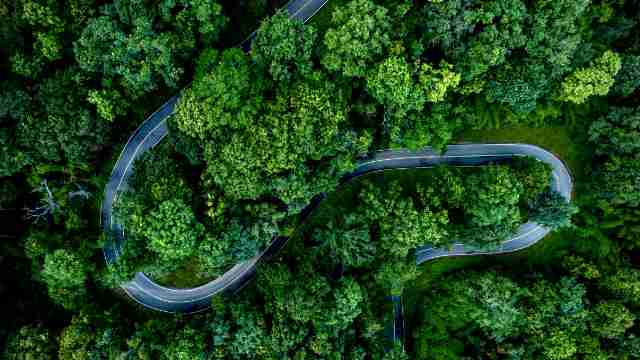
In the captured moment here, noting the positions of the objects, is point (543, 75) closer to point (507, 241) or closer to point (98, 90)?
point (507, 241)

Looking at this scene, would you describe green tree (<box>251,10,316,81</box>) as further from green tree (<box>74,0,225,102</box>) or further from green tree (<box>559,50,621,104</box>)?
green tree (<box>559,50,621,104</box>)

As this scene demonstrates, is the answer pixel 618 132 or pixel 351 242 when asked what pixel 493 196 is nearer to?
pixel 351 242

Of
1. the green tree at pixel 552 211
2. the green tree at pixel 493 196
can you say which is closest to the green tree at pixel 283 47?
the green tree at pixel 493 196

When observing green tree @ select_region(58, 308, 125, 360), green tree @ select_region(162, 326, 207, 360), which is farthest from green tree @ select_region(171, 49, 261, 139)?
green tree @ select_region(58, 308, 125, 360)

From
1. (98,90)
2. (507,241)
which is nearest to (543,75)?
(507,241)

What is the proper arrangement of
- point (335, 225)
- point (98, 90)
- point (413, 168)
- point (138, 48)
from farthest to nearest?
point (413, 168) → point (335, 225) → point (98, 90) → point (138, 48)

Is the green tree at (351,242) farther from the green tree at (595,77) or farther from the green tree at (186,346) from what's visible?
the green tree at (595,77)
